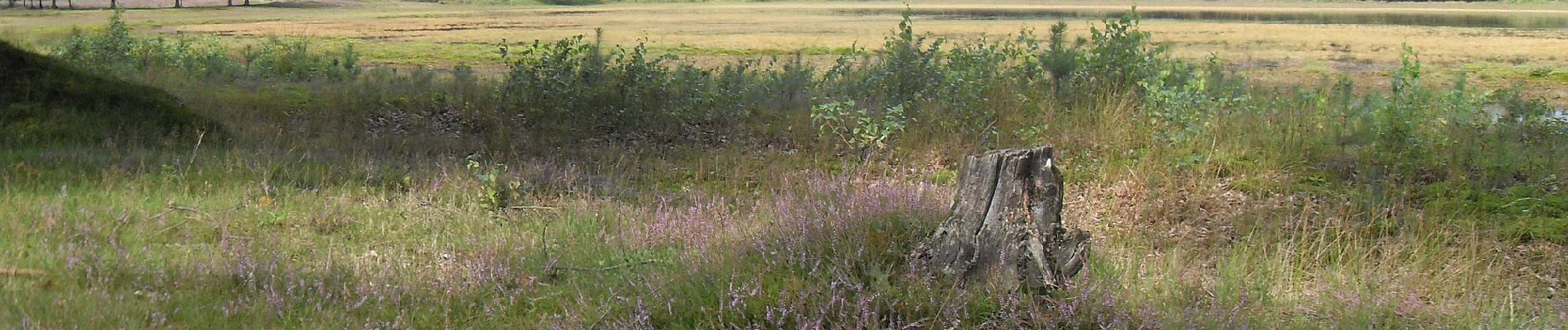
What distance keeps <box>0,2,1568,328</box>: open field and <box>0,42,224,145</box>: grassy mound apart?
0.11 ft

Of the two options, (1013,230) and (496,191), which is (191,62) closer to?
(496,191)

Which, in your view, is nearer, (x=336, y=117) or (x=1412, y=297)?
(x=1412, y=297)

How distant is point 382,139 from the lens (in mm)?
9578

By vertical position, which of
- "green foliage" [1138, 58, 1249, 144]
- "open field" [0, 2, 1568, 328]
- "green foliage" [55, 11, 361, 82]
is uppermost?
"green foliage" [55, 11, 361, 82]

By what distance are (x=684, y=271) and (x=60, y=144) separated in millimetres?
6188

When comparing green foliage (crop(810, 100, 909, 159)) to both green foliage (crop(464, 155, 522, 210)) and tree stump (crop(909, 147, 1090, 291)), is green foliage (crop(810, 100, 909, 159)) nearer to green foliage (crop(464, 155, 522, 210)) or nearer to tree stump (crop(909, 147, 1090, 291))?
green foliage (crop(464, 155, 522, 210))

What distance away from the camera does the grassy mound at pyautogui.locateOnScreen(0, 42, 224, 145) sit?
336 inches

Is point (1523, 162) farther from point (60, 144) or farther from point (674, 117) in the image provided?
point (60, 144)

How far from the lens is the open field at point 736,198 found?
4.05m

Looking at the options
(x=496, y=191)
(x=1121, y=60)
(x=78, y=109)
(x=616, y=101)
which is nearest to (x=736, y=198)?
(x=496, y=191)

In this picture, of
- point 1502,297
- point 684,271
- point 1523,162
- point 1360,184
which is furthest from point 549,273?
point 1523,162

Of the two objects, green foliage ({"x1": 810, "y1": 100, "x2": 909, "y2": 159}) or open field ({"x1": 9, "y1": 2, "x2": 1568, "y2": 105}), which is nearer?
green foliage ({"x1": 810, "y1": 100, "x2": 909, "y2": 159})

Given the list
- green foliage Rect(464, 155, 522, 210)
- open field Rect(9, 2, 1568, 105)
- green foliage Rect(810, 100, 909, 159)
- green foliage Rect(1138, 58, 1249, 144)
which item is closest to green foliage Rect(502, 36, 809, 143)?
green foliage Rect(810, 100, 909, 159)

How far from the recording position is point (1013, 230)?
383cm
